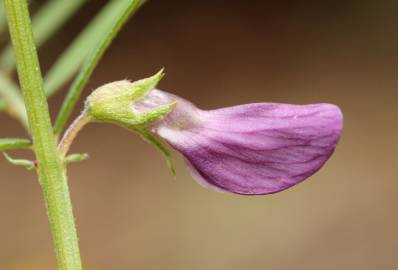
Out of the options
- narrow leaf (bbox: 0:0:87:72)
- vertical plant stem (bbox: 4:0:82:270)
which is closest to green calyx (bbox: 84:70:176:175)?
vertical plant stem (bbox: 4:0:82:270)

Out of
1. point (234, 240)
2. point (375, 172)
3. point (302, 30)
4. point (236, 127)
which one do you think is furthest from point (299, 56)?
point (236, 127)

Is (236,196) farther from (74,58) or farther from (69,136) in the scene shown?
(69,136)

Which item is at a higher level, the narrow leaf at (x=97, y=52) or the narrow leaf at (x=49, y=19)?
the narrow leaf at (x=49, y=19)

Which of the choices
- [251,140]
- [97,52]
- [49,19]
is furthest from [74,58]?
[251,140]

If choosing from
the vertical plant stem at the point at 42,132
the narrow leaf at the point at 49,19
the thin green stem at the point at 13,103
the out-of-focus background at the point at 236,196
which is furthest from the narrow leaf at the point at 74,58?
the out-of-focus background at the point at 236,196

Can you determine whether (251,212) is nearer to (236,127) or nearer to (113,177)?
Answer: (113,177)

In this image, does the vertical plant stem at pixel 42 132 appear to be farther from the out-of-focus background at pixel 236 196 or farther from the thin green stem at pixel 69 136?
the out-of-focus background at pixel 236 196
